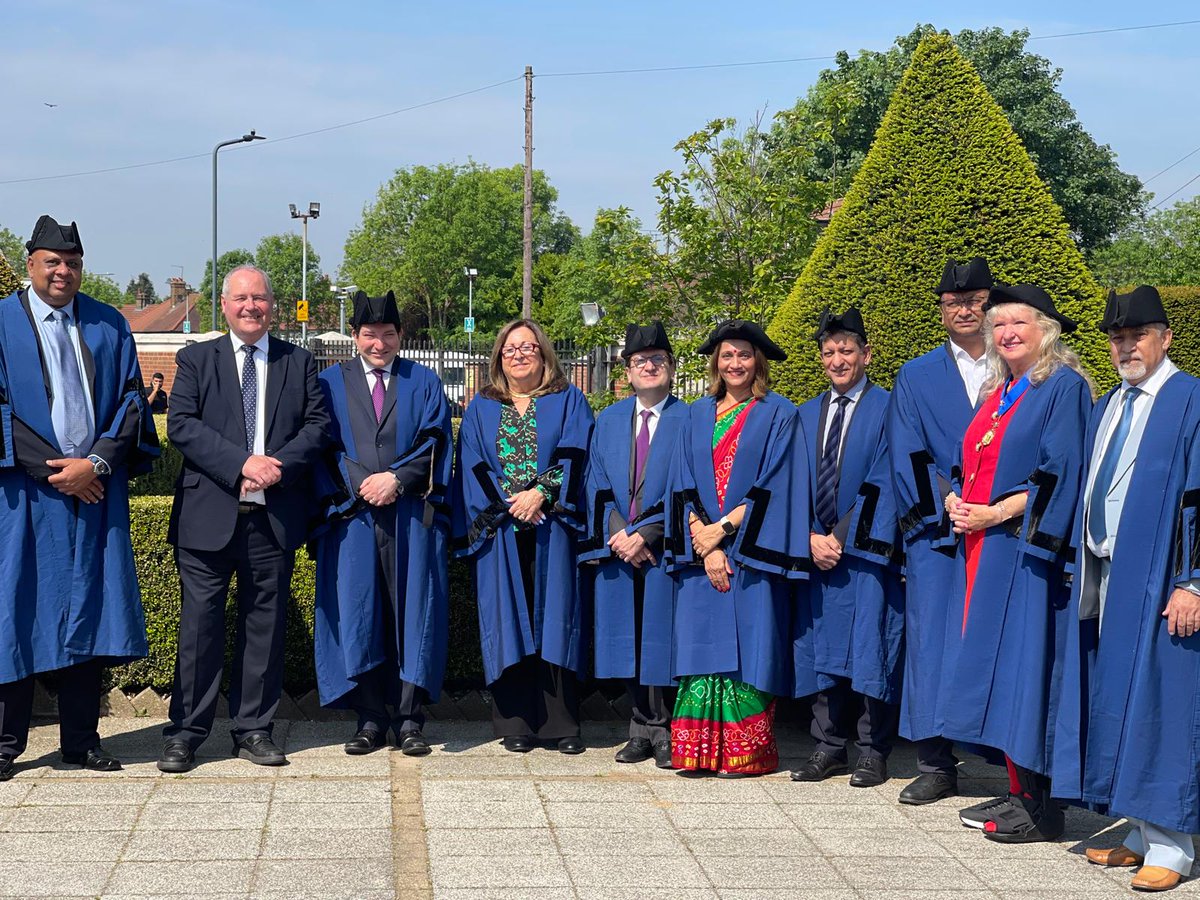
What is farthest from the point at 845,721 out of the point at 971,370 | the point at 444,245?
the point at 444,245

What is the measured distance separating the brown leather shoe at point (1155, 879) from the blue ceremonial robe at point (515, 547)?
2.59m

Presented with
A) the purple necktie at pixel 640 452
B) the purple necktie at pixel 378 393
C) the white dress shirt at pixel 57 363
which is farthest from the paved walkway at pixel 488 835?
the purple necktie at pixel 378 393

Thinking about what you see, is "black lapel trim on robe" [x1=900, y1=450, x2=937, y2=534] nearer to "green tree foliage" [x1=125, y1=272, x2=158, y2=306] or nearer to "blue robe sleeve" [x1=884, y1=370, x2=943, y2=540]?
"blue robe sleeve" [x1=884, y1=370, x2=943, y2=540]

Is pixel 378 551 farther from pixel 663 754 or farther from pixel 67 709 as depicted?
pixel 663 754

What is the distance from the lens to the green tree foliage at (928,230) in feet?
28.4

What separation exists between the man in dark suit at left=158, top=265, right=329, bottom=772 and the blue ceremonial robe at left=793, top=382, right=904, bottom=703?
233 centimetres

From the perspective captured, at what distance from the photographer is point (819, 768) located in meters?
5.76

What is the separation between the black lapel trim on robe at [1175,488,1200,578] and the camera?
14.5 ft

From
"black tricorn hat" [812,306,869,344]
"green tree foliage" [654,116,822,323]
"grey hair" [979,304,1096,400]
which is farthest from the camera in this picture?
"green tree foliage" [654,116,822,323]

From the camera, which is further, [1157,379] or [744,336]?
[744,336]

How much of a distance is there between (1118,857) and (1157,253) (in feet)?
154

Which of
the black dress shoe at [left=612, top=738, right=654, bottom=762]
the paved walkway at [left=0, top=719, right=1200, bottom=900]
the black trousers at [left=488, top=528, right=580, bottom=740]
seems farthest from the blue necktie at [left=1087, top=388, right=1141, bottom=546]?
the black trousers at [left=488, top=528, right=580, bottom=740]

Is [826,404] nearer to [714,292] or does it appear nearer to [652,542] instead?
[652,542]

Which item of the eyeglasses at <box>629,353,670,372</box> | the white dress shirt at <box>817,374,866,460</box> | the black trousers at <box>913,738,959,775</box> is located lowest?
the black trousers at <box>913,738,959,775</box>
